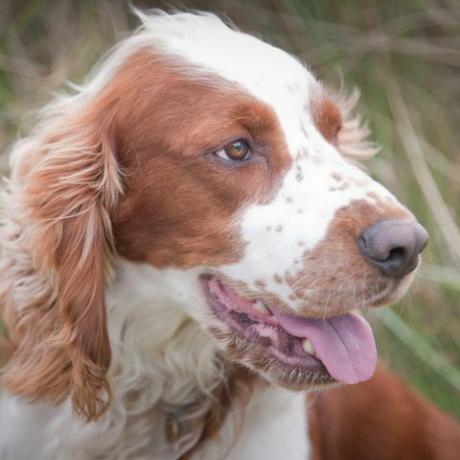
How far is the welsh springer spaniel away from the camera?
2652mm

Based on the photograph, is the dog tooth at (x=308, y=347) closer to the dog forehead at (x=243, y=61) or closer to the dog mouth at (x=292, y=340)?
the dog mouth at (x=292, y=340)

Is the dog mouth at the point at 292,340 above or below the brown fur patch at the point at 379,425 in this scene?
above

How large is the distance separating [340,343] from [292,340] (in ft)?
0.43

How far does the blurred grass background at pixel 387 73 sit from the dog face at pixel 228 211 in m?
1.90

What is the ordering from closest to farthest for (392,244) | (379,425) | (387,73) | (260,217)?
(392,244), (260,217), (379,425), (387,73)

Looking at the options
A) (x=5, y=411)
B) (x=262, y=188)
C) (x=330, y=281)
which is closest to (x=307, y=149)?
(x=262, y=188)

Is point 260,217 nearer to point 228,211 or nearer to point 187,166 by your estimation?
point 228,211

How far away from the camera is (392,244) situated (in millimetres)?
2525

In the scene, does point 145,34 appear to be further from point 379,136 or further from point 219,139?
point 379,136

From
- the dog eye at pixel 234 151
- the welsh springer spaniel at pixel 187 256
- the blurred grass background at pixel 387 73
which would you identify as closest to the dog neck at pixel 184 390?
the welsh springer spaniel at pixel 187 256

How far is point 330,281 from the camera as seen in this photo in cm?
261

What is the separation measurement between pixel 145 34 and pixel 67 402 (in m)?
1.15

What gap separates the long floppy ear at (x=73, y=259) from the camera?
284cm

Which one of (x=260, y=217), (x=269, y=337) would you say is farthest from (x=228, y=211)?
(x=269, y=337)
